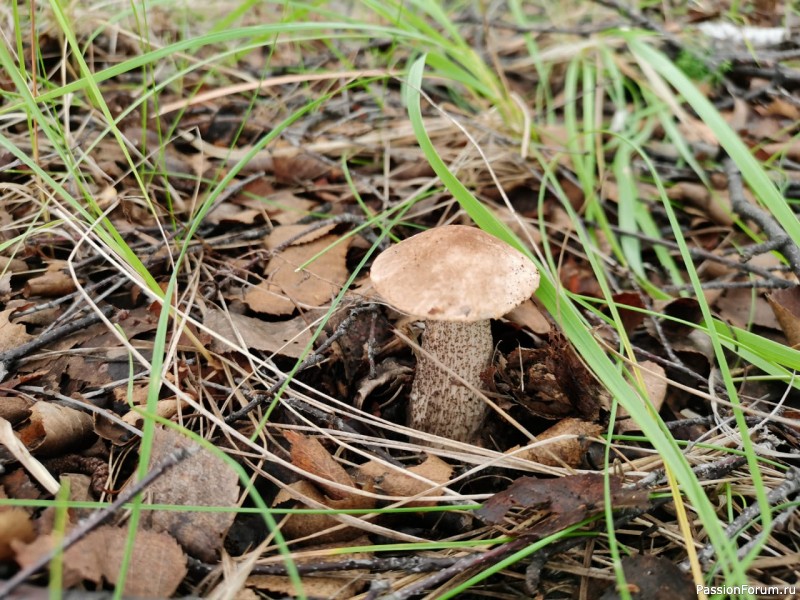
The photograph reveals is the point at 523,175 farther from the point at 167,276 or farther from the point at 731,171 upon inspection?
the point at 167,276

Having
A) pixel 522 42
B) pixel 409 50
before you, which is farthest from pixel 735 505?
pixel 522 42

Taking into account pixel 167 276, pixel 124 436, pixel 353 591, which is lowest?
pixel 353 591

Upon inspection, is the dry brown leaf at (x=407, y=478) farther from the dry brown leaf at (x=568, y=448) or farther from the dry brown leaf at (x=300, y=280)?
the dry brown leaf at (x=300, y=280)

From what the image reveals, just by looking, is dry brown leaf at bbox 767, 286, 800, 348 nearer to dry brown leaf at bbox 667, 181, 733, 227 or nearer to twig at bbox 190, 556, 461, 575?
dry brown leaf at bbox 667, 181, 733, 227

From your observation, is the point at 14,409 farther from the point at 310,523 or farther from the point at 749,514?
the point at 749,514

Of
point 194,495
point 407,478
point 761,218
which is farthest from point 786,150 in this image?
point 194,495

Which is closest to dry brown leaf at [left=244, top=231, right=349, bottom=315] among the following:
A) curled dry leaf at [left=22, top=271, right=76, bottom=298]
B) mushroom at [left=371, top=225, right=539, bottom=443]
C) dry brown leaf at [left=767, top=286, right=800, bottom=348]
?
mushroom at [left=371, top=225, right=539, bottom=443]

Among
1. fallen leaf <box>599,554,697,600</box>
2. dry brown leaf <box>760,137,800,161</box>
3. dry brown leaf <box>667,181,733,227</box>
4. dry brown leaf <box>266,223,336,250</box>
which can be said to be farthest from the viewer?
dry brown leaf <box>760,137,800,161</box>
